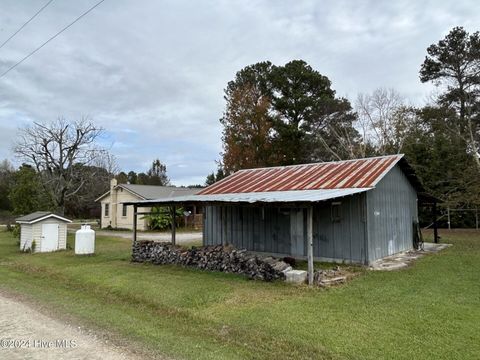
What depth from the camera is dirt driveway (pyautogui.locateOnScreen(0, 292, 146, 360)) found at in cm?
468

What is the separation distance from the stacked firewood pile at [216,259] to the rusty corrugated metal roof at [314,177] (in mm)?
3503

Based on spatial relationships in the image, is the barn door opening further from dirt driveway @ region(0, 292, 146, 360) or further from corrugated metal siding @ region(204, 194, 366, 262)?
dirt driveway @ region(0, 292, 146, 360)

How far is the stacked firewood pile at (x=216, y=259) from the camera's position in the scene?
9578 mm

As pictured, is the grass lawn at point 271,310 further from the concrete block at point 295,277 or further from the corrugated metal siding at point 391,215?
the corrugated metal siding at point 391,215

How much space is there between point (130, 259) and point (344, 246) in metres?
7.45

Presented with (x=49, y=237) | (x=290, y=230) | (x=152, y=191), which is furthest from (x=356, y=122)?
(x=49, y=237)

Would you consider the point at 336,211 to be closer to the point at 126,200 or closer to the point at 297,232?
the point at 297,232

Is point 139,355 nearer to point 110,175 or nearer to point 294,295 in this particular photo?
point 294,295

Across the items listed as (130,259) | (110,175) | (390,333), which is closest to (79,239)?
(130,259)

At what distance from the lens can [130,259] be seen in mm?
13578

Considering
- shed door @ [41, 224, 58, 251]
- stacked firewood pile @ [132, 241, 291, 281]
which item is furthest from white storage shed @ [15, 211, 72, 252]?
stacked firewood pile @ [132, 241, 291, 281]

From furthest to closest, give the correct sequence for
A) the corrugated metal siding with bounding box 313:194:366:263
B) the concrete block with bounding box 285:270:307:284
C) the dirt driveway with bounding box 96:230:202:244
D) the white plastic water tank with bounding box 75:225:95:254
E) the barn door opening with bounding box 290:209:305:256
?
the dirt driveway with bounding box 96:230:202:244 → the white plastic water tank with bounding box 75:225:95:254 → the barn door opening with bounding box 290:209:305:256 → the corrugated metal siding with bounding box 313:194:366:263 → the concrete block with bounding box 285:270:307:284

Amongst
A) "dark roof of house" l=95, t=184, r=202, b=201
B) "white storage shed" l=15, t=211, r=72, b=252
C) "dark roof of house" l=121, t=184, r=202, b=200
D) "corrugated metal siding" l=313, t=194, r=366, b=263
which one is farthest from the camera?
"dark roof of house" l=121, t=184, r=202, b=200

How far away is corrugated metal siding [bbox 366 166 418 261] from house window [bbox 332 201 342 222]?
88 cm
